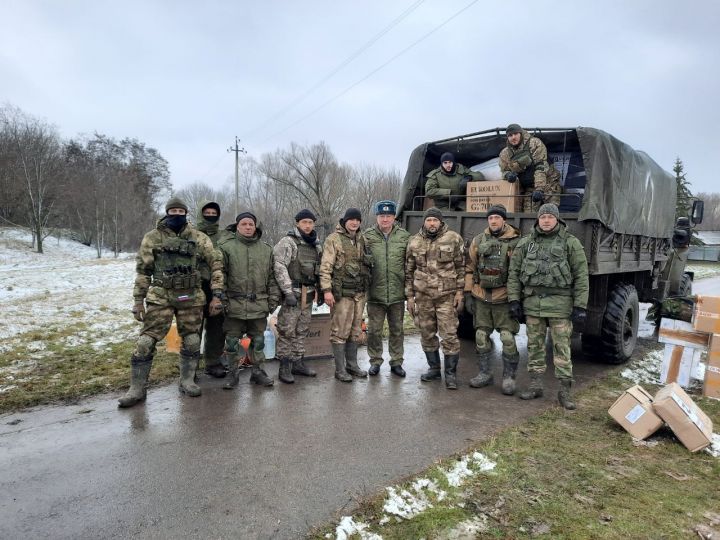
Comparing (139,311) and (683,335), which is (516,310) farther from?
(139,311)

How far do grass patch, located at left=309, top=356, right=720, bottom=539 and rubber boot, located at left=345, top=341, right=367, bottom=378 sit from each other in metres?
1.90

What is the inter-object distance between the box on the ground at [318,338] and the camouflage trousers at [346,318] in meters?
0.82

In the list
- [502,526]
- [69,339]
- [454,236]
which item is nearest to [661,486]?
[502,526]

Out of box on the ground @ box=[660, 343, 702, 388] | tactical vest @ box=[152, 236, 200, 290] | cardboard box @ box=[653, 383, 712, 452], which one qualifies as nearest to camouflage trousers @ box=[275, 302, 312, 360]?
tactical vest @ box=[152, 236, 200, 290]

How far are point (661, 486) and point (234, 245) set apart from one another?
4087mm

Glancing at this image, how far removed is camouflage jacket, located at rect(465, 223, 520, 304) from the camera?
4.76m

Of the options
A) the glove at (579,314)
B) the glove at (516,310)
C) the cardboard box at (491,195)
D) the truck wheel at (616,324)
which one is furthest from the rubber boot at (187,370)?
the truck wheel at (616,324)

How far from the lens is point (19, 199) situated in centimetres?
3062

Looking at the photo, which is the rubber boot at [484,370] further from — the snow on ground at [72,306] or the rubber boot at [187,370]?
the snow on ground at [72,306]

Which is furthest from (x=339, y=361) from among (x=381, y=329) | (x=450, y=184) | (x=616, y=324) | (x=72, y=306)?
(x=72, y=306)

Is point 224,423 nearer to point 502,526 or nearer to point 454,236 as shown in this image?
point 502,526

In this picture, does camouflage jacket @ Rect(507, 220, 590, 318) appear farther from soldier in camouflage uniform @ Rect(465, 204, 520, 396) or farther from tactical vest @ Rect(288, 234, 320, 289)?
tactical vest @ Rect(288, 234, 320, 289)

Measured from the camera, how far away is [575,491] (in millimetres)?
2914

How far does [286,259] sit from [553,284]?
8.96 ft
